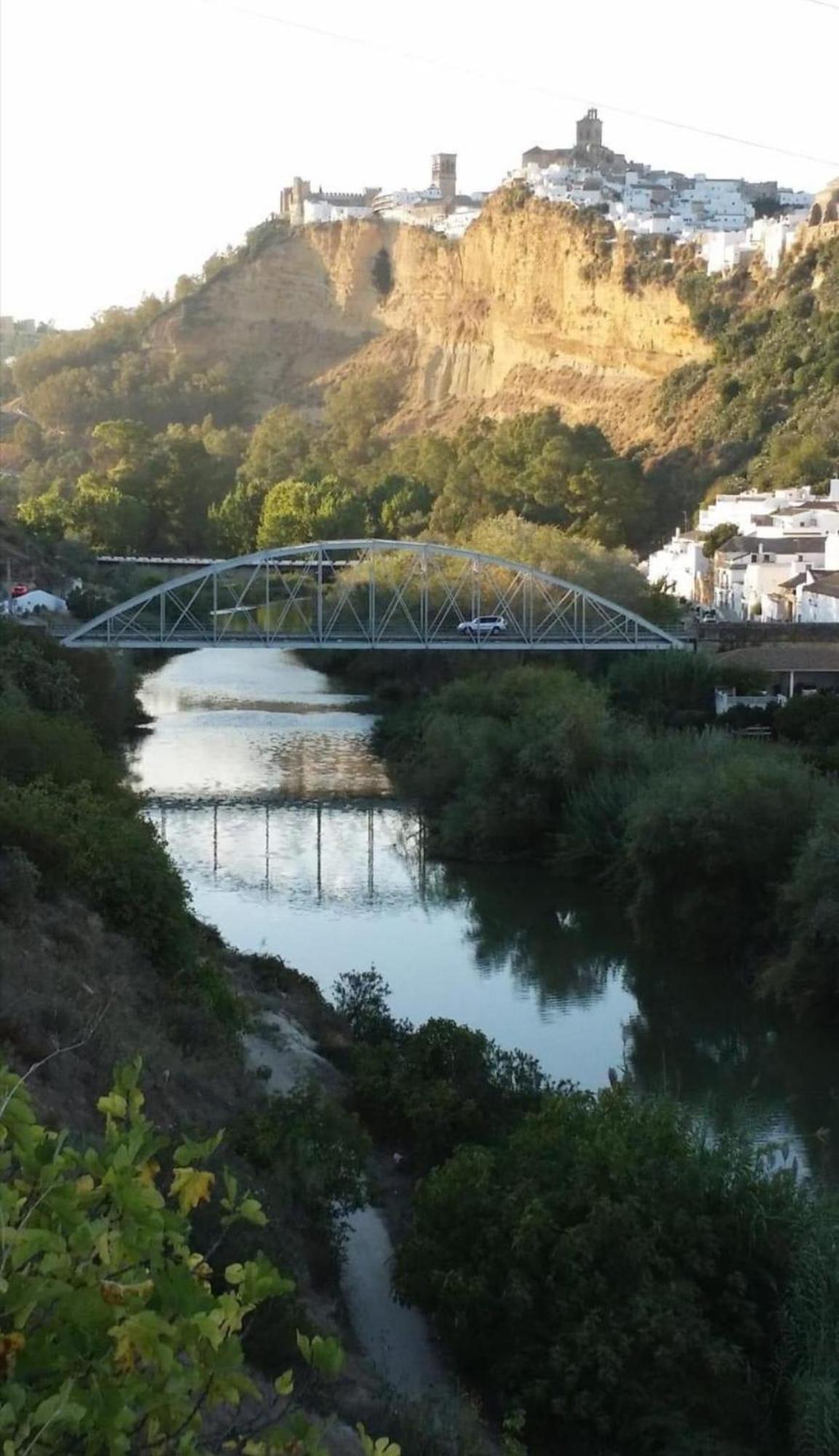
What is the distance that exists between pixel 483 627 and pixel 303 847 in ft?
35.5

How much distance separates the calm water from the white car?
3.05 m

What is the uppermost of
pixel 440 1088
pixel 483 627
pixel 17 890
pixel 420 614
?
pixel 420 614

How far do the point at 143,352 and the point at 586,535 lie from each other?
184ft

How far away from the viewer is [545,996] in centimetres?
1878


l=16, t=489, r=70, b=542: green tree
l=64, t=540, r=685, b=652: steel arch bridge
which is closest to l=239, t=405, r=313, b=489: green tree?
l=16, t=489, r=70, b=542: green tree

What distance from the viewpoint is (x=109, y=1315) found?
2977 mm

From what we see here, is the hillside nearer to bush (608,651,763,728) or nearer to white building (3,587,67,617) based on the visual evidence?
bush (608,651,763,728)

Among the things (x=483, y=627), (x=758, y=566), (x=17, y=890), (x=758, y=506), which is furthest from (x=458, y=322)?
(x=17, y=890)

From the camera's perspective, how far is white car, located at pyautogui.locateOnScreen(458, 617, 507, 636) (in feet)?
115

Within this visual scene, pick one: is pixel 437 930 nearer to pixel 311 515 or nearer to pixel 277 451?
pixel 311 515

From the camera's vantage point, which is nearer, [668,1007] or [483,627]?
[668,1007]

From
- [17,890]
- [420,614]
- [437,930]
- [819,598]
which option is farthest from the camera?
[420,614]

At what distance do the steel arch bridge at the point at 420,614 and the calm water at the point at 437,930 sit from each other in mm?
2038

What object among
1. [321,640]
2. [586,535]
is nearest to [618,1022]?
[321,640]
